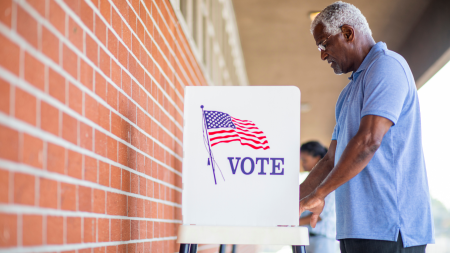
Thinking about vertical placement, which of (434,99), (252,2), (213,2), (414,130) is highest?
(252,2)

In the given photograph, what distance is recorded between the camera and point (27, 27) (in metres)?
0.95

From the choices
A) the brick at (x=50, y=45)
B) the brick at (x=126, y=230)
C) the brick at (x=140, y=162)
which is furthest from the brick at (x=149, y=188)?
the brick at (x=50, y=45)

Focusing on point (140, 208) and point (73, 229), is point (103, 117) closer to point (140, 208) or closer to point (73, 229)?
point (73, 229)

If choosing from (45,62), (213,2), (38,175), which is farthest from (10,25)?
(213,2)

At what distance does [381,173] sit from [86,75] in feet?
3.71

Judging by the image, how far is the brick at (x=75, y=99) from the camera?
3.83 ft

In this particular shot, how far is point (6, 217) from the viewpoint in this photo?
0.85 m

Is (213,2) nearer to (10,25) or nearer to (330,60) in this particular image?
(330,60)

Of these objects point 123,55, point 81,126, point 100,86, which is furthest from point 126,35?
point 81,126

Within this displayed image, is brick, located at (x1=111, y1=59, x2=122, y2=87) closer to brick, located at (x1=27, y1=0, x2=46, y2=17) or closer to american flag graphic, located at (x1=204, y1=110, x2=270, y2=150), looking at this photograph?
american flag graphic, located at (x1=204, y1=110, x2=270, y2=150)

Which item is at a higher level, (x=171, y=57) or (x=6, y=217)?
(x=171, y=57)

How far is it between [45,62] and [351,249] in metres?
1.32

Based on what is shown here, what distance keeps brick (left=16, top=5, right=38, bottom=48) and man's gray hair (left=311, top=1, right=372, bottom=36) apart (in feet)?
4.64

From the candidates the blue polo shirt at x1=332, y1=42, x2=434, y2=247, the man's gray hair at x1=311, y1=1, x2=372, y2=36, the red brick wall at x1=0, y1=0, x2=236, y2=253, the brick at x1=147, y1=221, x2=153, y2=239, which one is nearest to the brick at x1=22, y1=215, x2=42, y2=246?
the red brick wall at x1=0, y1=0, x2=236, y2=253
